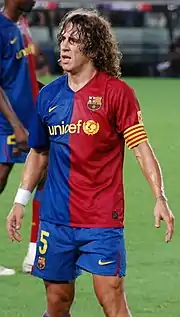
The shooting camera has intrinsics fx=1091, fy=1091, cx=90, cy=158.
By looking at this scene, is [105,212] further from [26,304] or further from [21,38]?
[21,38]

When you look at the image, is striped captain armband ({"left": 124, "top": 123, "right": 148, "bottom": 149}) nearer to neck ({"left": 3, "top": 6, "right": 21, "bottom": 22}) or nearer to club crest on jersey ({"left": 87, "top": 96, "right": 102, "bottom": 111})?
club crest on jersey ({"left": 87, "top": 96, "right": 102, "bottom": 111})

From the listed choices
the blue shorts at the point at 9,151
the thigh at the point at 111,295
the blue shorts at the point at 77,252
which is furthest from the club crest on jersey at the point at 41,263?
the blue shorts at the point at 9,151

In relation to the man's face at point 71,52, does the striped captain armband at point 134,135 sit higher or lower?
lower

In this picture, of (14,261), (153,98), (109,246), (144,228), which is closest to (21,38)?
(14,261)

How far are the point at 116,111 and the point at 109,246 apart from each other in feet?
2.28

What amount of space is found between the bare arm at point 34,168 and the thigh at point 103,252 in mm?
468

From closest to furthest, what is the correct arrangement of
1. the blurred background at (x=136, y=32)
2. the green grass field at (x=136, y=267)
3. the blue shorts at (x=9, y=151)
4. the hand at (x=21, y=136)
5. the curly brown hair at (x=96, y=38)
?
the curly brown hair at (x=96, y=38) → the green grass field at (x=136, y=267) → the hand at (x=21, y=136) → the blue shorts at (x=9, y=151) → the blurred background at (x=136, y=32)

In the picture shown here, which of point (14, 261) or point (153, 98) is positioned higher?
point (14, 261)

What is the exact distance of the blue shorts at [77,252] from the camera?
5.60 m

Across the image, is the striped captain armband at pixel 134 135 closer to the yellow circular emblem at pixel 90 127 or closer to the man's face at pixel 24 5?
the yellow circular emblem at pixel 90 127

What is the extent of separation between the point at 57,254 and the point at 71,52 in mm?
1061

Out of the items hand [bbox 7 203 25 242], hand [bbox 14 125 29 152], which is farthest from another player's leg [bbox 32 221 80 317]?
hand [bbox 14 125 29 152]

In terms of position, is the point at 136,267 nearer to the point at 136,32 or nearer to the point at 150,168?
the point at 150,168

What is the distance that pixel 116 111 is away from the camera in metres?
5.63
